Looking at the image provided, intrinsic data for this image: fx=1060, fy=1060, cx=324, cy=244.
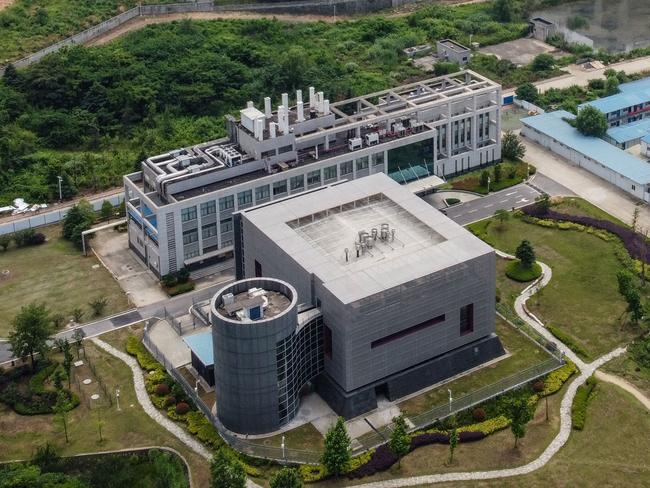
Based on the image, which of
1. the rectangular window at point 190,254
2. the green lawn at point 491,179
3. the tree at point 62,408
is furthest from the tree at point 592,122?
the tree at point 62,408

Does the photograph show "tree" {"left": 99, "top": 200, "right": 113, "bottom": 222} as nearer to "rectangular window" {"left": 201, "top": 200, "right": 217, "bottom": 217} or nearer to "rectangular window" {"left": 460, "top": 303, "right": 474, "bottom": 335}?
"rectangular window" {"left": 201, "top": 200, "right": 217, "bottom": 217}

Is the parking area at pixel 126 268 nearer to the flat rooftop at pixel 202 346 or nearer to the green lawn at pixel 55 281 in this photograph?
the green lawn at pixel 55 281

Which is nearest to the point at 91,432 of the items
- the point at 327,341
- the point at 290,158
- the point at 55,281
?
the point at 327,341

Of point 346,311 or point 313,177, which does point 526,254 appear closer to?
point 313,177

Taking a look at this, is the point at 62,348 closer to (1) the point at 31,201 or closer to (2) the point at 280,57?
(1) the point at 31,201

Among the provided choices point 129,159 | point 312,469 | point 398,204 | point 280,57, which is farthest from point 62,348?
point 280,57
